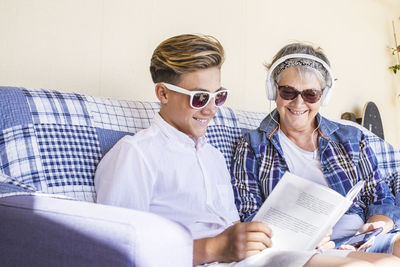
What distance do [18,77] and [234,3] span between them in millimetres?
1734

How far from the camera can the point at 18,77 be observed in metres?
2.20

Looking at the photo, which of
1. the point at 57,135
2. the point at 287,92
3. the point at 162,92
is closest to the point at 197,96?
the point at 162,92

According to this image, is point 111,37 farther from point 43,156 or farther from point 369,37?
point 369,37

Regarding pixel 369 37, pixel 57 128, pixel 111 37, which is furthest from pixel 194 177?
pixel 369 37

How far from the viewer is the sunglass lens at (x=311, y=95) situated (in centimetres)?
222

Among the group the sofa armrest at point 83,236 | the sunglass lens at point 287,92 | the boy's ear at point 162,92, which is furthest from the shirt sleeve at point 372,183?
the sofa armrest at point 83,236

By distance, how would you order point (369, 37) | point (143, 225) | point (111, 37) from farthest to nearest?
point (369, 37), point (111, 37), point (143, 225)

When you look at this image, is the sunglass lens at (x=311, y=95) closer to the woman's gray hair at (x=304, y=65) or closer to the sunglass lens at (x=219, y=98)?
the woman's gray hair at (x=304, y=65)

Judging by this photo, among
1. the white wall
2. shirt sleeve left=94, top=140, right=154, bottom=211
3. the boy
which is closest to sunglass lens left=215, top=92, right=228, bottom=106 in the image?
the boy

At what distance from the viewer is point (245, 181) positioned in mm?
2178

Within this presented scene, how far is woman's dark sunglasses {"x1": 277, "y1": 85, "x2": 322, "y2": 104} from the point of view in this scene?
222cm

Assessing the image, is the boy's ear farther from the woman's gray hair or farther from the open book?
the woman's gray hair

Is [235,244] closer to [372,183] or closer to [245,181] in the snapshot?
[245,181]

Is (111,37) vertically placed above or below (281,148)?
above
